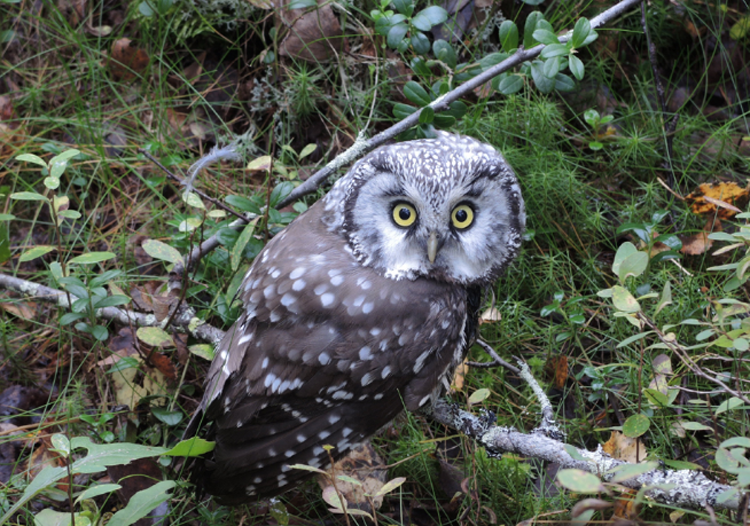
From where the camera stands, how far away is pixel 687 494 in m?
1.95

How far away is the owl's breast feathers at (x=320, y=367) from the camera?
2260 millimetres

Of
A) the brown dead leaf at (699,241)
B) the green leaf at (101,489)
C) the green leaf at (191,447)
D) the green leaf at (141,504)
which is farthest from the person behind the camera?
the brown dead leaf at (699,241)

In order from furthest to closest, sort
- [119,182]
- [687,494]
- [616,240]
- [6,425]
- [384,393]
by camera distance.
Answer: [119,182] → [616,240] → [6,425] → [384,393] → [687,494]

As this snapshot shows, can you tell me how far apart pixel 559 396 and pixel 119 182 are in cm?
264

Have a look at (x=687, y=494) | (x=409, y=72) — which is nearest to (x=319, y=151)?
(x=409, y=72)

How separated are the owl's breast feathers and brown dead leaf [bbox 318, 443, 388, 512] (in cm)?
34

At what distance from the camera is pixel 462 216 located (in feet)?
7.57

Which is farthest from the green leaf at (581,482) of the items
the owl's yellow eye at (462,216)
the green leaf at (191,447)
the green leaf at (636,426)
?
the green leaf at (191,447)

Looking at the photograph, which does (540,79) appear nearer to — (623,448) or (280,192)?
(280,192)

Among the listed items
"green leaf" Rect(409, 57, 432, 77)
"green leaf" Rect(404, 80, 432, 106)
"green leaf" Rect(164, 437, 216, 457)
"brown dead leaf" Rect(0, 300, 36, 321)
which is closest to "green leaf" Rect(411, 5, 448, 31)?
"green leaf" Rect(409, 57, 432, 77)

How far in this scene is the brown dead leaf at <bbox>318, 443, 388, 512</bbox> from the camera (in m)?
2.62

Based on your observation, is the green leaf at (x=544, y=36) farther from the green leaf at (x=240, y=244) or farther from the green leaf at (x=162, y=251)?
the green leaf at (x=162, y=251)

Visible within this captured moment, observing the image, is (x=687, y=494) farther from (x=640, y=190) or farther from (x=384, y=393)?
Answer: (x=640, y=190)

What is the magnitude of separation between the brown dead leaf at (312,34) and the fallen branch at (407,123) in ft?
3.01
